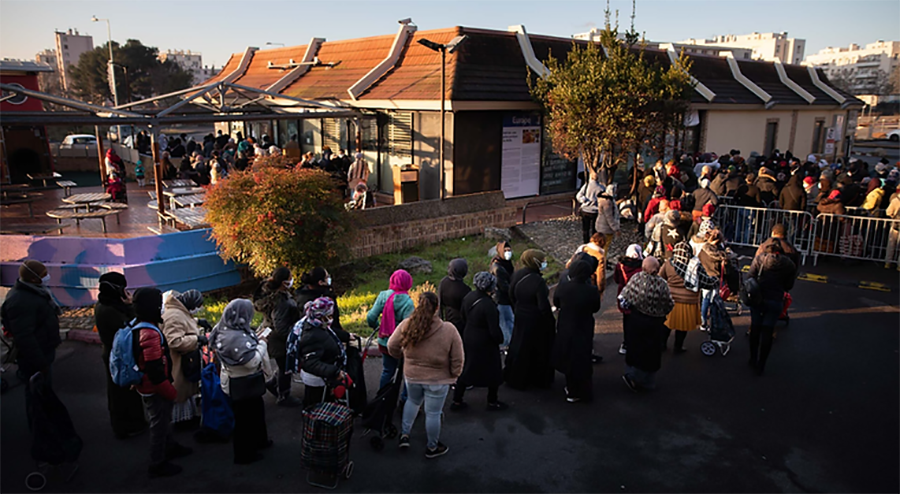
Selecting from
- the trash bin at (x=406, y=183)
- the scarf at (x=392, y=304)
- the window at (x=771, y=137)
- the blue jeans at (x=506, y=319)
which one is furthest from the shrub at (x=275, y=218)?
the window at (x=771, y=137)

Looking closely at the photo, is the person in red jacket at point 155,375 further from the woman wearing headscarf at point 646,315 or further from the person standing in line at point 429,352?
the woman wearing headscarf at point 646,315

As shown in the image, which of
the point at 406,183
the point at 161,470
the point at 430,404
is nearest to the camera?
the point at 161,470

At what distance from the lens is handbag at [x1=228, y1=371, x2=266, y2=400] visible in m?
5.19

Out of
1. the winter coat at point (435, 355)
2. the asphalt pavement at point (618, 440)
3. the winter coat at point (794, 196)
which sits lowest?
the asphalt pavement at point (618, 440)

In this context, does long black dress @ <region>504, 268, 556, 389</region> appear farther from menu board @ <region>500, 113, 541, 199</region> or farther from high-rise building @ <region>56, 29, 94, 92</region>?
high-rise building @ <region>56, 29, 94, 92</region>

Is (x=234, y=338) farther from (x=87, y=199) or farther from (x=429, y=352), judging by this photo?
(x=87, y=199)

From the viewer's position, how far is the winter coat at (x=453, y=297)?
6457mm

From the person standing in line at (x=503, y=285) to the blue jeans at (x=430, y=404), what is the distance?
7.26ft

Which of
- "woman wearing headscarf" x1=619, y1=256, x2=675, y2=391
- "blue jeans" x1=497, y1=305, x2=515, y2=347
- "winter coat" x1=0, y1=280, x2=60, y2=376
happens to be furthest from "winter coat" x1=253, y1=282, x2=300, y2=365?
"woman wearing headscarf" x1=619, y1=256, x2=675, y2=391

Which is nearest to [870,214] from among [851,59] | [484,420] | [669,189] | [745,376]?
[669,189]

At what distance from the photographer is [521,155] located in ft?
56.6

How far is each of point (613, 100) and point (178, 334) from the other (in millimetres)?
10717

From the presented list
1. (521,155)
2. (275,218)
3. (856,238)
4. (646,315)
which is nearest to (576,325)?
(646,315)

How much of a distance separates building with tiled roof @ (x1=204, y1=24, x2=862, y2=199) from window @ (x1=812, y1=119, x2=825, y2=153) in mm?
3810
